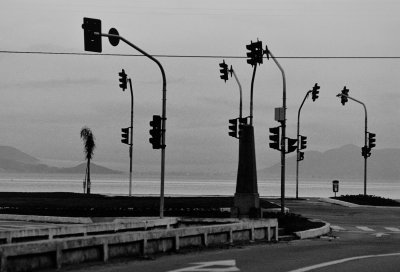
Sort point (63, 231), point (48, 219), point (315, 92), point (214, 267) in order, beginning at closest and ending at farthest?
point (214, 267) < point (63, 231) < point (48, 219) < point (315, 92)

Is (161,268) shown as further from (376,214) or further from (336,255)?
(376,214)

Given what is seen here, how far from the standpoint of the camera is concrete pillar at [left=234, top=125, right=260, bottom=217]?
30547 mm

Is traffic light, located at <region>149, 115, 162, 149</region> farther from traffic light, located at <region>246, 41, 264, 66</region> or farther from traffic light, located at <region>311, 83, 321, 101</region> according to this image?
traffic light, located at <region>311, 83, 321, 101</region>

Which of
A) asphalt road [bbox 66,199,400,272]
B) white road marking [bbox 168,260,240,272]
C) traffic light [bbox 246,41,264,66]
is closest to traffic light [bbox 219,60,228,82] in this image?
traffic light [bbox 246,41,264,66]

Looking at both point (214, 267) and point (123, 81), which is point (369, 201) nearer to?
point (123, 81)

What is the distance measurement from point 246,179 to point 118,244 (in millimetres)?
12830

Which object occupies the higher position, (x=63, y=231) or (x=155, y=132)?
(x=155, y=132)

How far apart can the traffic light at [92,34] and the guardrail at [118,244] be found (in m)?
6.56

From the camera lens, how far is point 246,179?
101 feet

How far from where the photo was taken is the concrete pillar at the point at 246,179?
100 feet

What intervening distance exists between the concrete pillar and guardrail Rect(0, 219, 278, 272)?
162 inches

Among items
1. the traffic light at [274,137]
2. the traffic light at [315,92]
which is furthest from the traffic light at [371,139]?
the traffic light at [274,137]

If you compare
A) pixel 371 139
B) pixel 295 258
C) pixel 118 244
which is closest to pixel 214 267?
pixel 118 244

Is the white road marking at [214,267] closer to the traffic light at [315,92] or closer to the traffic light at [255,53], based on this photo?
the traffic light at [255,53]
